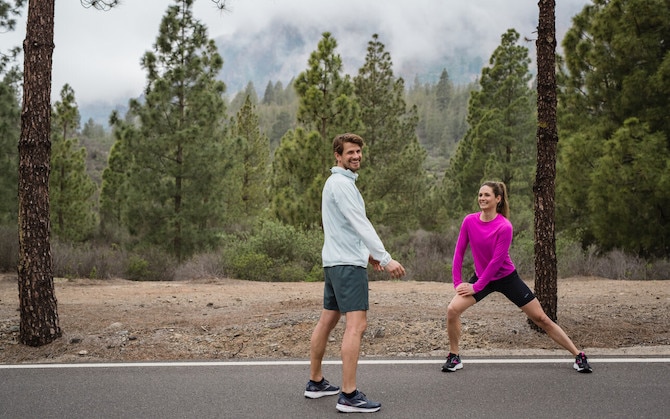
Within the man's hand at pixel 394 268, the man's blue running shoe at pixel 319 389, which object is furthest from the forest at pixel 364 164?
the man's hand at pixel 394 268

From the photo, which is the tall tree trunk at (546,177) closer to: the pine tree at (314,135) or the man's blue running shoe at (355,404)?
the man's blue running shoe at (355,404)

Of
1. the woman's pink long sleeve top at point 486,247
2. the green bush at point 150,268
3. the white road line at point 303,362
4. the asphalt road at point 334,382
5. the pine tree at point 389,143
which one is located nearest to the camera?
the asphalt road at point 334,382

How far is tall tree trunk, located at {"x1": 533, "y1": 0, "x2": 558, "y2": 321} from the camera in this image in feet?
23.0

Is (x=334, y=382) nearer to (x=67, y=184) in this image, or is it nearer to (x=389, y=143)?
(x=67, y=184)

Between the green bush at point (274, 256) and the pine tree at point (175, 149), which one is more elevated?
the pine tree at point (175, 149)

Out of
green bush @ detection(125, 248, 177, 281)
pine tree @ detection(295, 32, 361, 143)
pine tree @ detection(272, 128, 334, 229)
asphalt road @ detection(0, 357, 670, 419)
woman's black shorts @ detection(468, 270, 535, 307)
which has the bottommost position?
asphalt road @ detection(0, 357, 670, 419)

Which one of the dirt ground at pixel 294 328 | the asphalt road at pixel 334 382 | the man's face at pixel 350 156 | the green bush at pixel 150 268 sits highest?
the man's face at pixel 350 156

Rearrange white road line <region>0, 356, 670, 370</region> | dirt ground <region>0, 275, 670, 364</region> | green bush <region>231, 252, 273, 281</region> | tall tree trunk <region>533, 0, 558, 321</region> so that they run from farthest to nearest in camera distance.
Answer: green bush <region>231, 252, 273, 281</region>
tall tree trunk <region>533, 0, 558, 321</region>
dirt ground <region>0, 275, 670, 364</region>
white road line <region>0, 356, 670, 370</region>

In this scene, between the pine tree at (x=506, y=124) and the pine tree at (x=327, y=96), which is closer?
the pine tree at (x=327, y=96)

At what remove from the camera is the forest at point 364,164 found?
49.2 feet

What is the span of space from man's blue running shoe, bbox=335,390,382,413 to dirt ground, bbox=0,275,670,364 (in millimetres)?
1889

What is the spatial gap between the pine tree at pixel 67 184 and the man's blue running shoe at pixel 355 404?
2369 centimetres

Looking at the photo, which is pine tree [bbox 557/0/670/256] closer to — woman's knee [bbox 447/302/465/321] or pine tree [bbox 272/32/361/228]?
pine tree [bbox 272/32/361/228]

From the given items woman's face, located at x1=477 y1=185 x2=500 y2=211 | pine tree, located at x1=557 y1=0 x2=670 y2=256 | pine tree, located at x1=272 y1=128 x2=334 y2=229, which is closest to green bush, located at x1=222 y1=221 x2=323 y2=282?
pine tree, located at x1=272 y1=128 x2=334 y2=229
